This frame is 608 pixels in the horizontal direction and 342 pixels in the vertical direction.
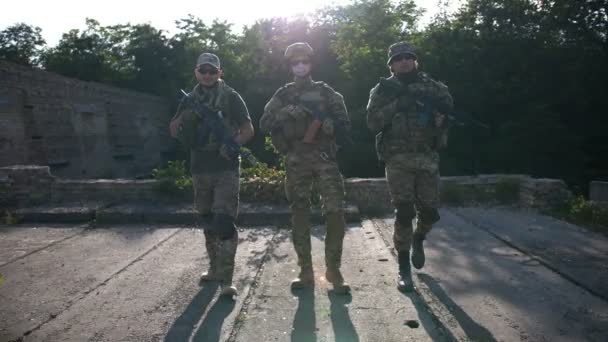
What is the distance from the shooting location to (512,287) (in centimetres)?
361

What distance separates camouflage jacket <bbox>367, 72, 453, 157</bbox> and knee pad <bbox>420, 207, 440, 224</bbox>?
0.50m

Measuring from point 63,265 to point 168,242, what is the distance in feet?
4.06

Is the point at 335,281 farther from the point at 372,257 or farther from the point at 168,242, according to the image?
the point at 168,242

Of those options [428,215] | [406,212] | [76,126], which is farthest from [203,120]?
[76,126]

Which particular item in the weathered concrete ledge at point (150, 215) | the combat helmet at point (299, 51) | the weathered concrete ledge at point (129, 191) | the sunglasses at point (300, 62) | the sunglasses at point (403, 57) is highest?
the combat helmet at point (299, 51)

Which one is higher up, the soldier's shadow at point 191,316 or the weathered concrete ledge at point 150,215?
the weathered concrete ledge at point 150,215

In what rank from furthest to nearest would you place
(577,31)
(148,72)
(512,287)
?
(148,72) < (577,31) < (512,287)

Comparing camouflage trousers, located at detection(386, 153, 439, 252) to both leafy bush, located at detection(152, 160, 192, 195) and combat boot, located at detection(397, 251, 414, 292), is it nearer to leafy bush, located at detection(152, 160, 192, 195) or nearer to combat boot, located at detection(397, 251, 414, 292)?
combat boot, located at detection(397, 251, 414, 292)

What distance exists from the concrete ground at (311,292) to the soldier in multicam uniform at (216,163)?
36 cm

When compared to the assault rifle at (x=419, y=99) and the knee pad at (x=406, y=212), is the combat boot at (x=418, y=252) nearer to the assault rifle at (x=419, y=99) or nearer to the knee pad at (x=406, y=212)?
the knee pad at (x=406, y=212)

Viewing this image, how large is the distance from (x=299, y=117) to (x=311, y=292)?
1.42 m

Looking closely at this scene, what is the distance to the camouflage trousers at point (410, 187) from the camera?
382 cm

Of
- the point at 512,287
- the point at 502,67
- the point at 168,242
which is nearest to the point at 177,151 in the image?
the point at 502,67

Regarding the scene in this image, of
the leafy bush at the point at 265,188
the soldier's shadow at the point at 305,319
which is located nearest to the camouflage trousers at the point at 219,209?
the soldier's shadow at the point at 305,319
